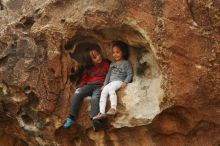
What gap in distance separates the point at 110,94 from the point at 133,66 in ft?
2.28

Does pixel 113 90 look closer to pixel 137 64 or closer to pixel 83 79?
pixel 137 64

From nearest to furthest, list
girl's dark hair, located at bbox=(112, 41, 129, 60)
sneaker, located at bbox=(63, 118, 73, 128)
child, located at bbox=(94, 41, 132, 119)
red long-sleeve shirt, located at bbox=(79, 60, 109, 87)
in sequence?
child, located at bbox=(94, 41, 132, 119), sneaker, located at bbox=(63, 118, 73, 128), girl's dark hair, located at bbox=(112, 41, 129, 60), red long-sleeve shirt, located at bbox=(79, 60, 109, 87)

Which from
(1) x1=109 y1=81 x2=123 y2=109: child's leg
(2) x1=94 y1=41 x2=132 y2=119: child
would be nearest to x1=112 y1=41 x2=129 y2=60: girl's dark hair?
(2) x1=94 y1=41 x2=132 y2=119: child

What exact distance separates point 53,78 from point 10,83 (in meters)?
0.69

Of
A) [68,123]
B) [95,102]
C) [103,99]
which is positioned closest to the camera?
[103,99]

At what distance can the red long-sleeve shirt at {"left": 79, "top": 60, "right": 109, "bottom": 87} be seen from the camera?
6.88m

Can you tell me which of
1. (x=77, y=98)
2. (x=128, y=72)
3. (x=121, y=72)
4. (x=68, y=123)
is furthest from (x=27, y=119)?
(x=128, y=72)

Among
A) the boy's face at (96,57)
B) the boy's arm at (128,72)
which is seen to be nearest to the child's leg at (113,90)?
the boy's arm at (128,72)

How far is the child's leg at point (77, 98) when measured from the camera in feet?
21.7

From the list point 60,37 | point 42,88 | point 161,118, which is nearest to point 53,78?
point 42,88

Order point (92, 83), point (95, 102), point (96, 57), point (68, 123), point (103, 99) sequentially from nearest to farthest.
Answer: point (103, 99) → point (95, 102) → point (68, 123) → point (92, 83) → point (96, 57)

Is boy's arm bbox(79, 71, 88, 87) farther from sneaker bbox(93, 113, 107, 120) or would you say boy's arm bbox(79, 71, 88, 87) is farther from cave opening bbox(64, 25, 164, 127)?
sneaker bbox(93, 113, 107, 120)

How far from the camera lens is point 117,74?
663 cm

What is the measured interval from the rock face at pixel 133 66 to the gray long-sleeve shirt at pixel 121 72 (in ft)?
0.39
